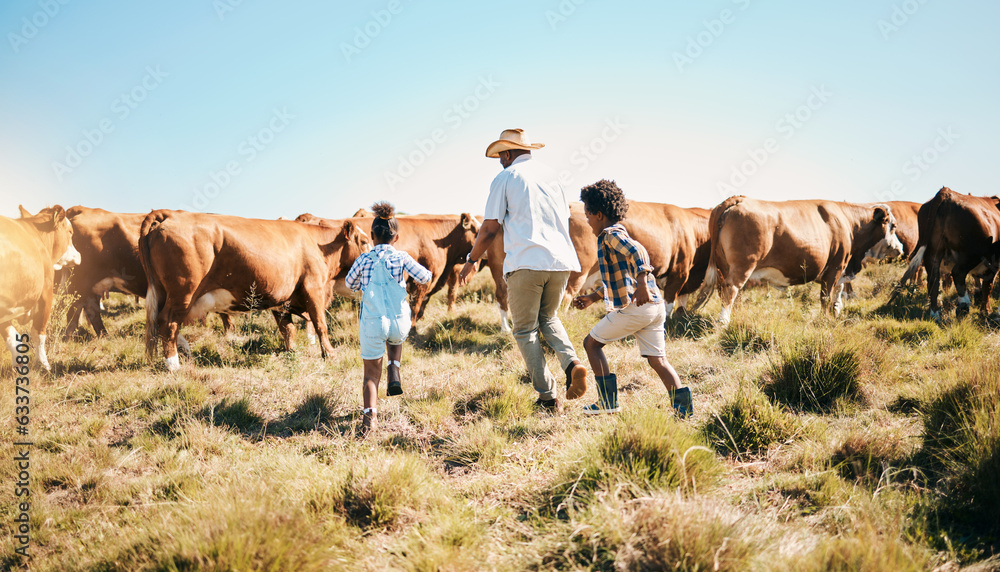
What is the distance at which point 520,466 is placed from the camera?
3635mm

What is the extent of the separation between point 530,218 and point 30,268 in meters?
5.89

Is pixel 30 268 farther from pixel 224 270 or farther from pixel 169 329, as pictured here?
pixel 224 270

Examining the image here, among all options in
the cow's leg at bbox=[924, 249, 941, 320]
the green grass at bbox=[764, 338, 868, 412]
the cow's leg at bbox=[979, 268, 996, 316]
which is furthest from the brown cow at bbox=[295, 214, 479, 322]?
the cow's leg at bbox=[979, 268, 996, 316]

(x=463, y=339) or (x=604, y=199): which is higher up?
(x=604, y=199)

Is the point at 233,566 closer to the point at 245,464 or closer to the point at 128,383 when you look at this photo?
the point at 245,464

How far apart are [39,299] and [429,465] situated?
227 inches

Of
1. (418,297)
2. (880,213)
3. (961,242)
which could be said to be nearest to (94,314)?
(418,297)

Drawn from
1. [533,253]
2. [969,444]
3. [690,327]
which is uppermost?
[533,253]

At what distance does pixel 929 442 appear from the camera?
3510 millimetres

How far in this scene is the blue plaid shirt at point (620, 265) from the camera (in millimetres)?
4004

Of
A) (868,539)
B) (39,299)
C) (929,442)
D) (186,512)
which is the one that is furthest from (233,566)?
(39,299)

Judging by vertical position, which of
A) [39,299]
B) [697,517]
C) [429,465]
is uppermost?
[39,299]

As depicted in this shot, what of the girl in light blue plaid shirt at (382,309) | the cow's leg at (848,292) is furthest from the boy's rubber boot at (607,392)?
the cow's leg at (848,292)

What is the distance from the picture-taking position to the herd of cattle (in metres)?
6.23
